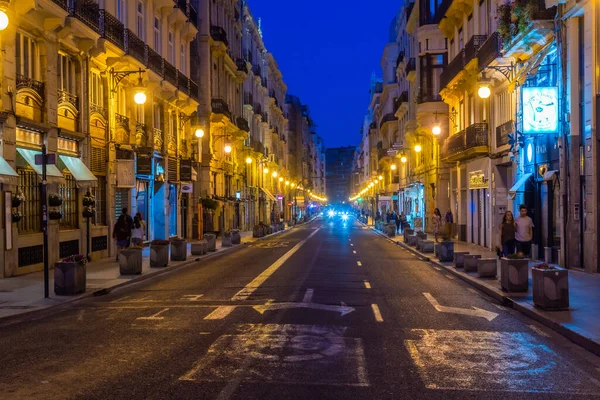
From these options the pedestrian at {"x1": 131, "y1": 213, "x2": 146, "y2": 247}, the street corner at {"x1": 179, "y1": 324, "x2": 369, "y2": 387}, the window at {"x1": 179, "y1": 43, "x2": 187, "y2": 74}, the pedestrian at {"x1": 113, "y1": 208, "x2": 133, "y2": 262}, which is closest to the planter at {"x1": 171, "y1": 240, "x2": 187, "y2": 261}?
the pedestrian at {"x1": 131, "y1": 213, "x2": 146, "y2": 247}

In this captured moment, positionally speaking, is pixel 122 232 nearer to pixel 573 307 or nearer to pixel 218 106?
pixel 573 307

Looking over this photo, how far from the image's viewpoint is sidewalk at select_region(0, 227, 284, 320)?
1232 cm

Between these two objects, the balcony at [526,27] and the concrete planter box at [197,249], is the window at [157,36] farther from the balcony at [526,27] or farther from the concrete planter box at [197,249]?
the balcony at [526,27]

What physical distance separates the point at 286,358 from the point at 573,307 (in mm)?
6246

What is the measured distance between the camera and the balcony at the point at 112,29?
2314 cm

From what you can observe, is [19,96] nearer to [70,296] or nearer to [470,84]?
[70,296]

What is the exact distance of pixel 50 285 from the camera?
15344mm

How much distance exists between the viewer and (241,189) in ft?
178

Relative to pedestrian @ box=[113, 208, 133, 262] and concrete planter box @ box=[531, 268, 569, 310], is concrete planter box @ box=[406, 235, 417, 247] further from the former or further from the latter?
concrete planter box @ box=[531, 268, 569, 310]

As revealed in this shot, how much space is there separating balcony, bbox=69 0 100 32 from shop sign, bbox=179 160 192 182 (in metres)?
13.0

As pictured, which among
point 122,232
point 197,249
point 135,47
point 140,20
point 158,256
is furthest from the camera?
point 140,20

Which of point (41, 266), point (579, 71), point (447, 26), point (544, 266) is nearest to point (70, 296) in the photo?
point (41, 266)

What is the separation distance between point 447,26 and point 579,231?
20.2 metres

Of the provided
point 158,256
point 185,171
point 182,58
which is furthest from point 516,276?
point 182,58
